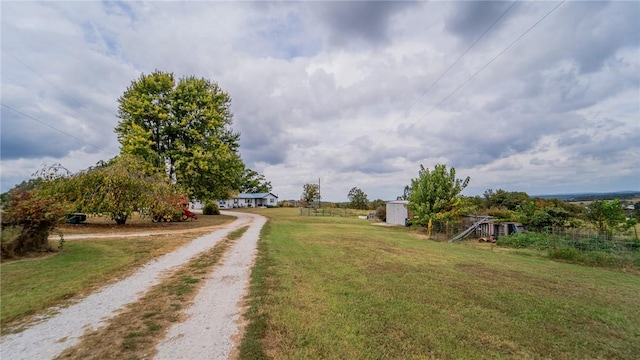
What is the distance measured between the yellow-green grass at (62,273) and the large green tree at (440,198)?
1593 centimetres

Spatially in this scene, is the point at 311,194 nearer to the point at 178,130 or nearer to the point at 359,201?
the point at 359,201

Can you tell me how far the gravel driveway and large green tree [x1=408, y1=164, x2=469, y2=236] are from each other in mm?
15918

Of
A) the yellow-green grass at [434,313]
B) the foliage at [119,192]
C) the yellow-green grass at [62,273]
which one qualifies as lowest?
→ the yellow-green grass at [434,313]

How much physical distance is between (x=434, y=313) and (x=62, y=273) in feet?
26.7

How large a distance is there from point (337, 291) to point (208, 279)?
9.97ft

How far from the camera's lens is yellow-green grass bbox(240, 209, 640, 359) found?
366cm

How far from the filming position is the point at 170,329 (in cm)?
399

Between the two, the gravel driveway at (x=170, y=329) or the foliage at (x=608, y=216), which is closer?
the gravel driveway at (x=170, y=329)

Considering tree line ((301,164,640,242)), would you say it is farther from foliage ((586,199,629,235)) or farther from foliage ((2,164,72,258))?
foliage ((2,164,72,258))

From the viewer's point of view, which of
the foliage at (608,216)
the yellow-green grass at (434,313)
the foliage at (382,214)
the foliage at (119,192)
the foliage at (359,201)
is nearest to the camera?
the yellow-green grass at (434,313)

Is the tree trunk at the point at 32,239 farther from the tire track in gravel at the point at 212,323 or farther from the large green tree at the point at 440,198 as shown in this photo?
the large green tree at the point at 440,198

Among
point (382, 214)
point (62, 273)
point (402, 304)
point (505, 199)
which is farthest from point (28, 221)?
point (505, 199)

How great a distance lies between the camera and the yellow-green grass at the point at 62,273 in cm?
478

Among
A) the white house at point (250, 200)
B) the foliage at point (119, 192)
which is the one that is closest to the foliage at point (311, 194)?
the white house at point (250, 200)
